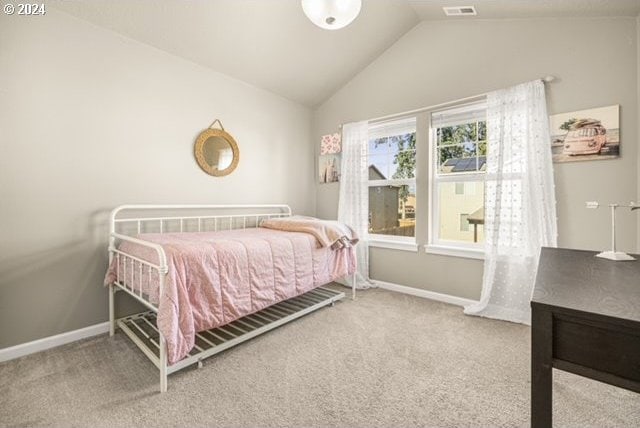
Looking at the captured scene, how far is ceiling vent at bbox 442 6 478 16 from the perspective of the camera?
93.4 inches

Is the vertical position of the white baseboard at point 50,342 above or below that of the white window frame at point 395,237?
below

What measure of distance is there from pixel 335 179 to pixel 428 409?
257 cm

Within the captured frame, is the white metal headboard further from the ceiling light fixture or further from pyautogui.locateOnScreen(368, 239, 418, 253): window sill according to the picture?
the ceiling light fixture

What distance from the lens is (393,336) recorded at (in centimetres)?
210

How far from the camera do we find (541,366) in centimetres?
71

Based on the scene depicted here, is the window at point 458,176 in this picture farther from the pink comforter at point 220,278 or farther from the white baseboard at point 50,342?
the white baseboard at point 50,342

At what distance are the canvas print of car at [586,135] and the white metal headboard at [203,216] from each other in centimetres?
248

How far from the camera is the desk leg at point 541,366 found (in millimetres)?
702

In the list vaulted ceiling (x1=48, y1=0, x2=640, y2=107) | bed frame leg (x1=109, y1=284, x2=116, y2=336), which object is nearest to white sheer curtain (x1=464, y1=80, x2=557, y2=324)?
vaulted ceiling (x1=48, y1=0, x2=640, y2=107)

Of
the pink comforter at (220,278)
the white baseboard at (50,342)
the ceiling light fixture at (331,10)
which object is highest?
the ceiling light fixture at (331,10)

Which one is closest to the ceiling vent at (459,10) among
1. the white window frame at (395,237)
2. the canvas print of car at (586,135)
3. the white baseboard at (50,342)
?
the white window frame at (395,237)

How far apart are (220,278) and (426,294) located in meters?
2.05

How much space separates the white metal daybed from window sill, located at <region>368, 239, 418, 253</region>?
Result: 56 cm

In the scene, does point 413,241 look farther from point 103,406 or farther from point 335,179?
point 103,406
